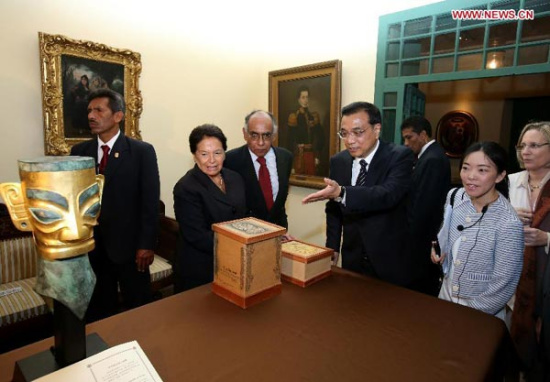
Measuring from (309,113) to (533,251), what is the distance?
307 cm

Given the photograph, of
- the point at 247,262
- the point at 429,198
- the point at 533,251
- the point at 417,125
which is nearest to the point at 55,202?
the point at 247,262

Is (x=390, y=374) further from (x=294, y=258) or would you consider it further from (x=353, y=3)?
(x=353, y=3)

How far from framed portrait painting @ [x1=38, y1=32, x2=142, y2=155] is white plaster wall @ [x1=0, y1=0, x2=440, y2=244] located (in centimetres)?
11

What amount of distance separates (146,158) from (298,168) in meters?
2.63

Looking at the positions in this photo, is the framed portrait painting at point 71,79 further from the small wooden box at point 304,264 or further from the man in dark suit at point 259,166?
the small wooden box at point 304,264

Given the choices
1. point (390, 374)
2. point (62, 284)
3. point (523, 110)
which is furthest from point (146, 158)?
point (523, 110)

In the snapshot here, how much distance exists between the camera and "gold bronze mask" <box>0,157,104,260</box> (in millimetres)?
932

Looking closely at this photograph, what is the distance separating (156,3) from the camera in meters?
4.00

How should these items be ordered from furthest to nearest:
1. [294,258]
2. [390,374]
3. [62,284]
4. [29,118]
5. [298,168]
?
[298,168] < [29,118] < [294,258] < [390,374] < [62,284]

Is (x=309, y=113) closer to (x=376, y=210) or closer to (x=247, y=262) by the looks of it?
(x=376, y=210)

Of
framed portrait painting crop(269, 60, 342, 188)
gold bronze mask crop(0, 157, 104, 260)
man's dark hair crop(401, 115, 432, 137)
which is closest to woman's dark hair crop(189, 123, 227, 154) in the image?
gold bronze mask crop(0, 157, 104, 260)

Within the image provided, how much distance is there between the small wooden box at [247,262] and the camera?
1541 mm

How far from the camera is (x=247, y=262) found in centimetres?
153

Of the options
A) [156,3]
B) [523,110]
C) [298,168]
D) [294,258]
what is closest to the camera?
[294,258]
